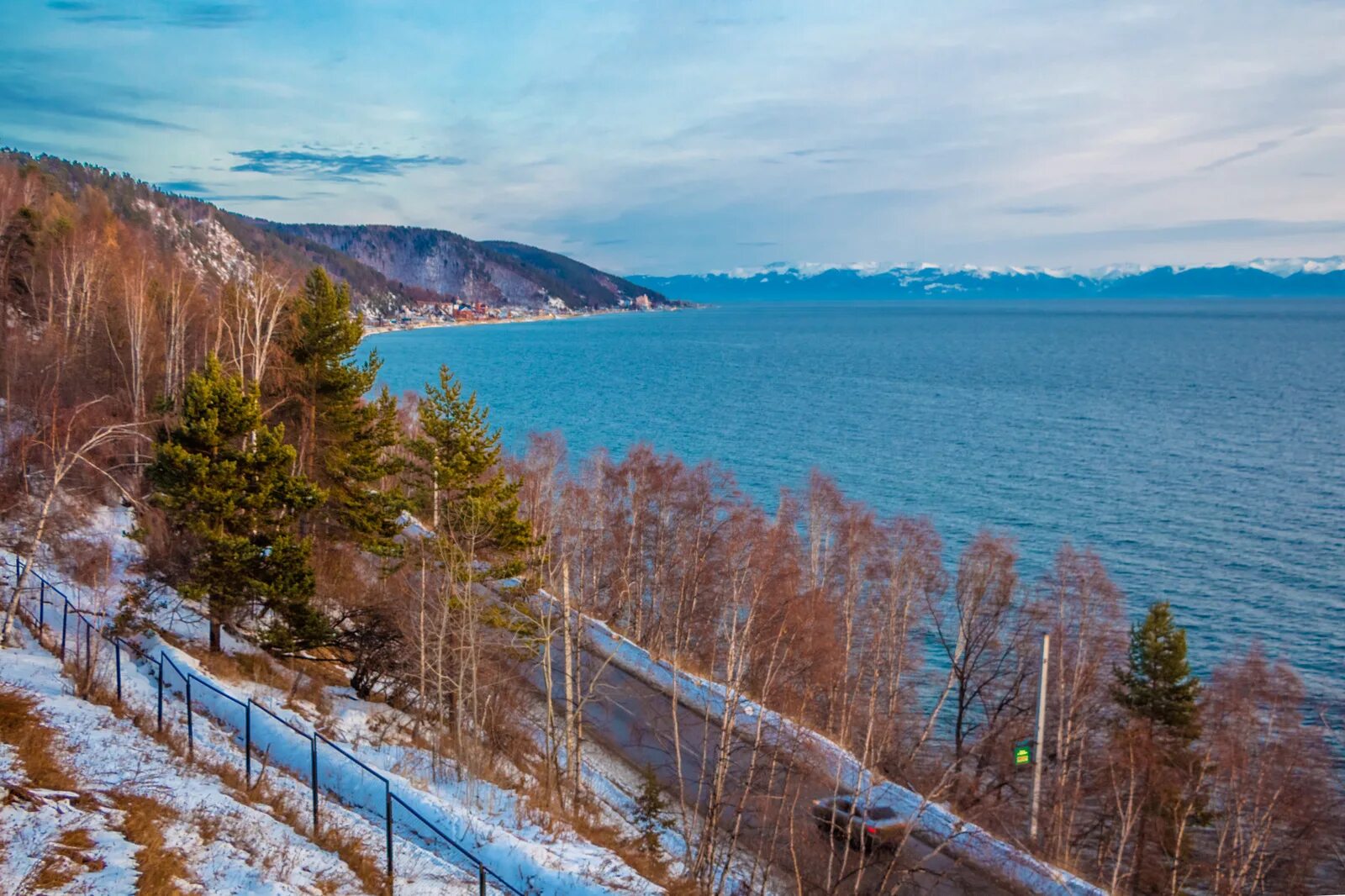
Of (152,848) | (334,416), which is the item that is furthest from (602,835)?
(334,416)

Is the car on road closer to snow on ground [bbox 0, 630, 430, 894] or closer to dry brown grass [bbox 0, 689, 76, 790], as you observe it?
snow on ground [bbox 0, 630, 430, 894]

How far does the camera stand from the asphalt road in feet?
61.7

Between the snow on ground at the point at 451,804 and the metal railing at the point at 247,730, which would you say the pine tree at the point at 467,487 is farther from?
the metal railing at the point at 247,730

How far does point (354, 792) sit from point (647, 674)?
17528 mm

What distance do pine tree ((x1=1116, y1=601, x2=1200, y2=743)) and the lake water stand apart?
11424 mm

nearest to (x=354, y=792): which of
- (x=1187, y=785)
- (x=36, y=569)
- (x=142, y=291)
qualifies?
(x=36, y=569)

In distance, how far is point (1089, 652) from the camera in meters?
31.4

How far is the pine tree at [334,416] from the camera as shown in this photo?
2977 centimetres

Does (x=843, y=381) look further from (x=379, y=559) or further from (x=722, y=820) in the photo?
(x=722, y=820)

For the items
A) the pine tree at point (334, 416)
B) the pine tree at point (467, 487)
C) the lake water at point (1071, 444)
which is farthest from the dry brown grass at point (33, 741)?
the lake water at point (1071, 444)

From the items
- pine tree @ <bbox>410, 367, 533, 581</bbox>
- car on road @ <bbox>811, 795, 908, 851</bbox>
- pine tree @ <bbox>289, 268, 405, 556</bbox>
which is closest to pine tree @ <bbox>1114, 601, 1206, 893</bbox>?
car on road @ <bbox>811, 795, 908, 851</bbox>

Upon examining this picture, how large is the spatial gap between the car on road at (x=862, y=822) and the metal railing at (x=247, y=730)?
9.67m

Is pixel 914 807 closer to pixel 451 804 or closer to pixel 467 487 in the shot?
pixel 451 804

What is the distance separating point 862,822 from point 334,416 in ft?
73.4
